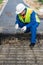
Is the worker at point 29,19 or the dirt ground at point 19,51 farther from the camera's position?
the worker at point 29,19

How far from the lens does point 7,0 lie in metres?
21.4

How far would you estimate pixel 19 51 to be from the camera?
234 inches

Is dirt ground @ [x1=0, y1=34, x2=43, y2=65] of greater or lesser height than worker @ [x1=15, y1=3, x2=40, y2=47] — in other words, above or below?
below

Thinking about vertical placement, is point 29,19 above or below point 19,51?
above

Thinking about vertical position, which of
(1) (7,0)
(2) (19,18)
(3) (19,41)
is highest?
(2) (19,18)

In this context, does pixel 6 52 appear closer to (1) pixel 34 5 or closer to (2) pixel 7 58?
(2) pixel 7 58

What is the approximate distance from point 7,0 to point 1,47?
15.4 metres

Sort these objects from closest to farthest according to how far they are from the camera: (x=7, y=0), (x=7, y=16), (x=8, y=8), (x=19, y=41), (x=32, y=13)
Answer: (x=32, y=13)
(x=19, y=41)
(x=7, y=16)
(x=8, y=8)
(x=7, y=0)

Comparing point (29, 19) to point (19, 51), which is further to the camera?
point (29, 19)

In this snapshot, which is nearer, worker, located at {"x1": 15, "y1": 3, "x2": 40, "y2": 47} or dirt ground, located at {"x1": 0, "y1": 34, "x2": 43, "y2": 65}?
dirt ground, located at {"x1": 0, "y1": 34, "x2": 43, "y2": 65}

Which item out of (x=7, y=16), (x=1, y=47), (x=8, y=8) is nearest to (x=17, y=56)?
(x=1, y=47)

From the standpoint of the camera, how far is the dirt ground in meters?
5.52

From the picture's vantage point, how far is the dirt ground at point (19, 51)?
18.1ft

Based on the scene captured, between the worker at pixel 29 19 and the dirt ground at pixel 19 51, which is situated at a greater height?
the worker at pixel 29 19
